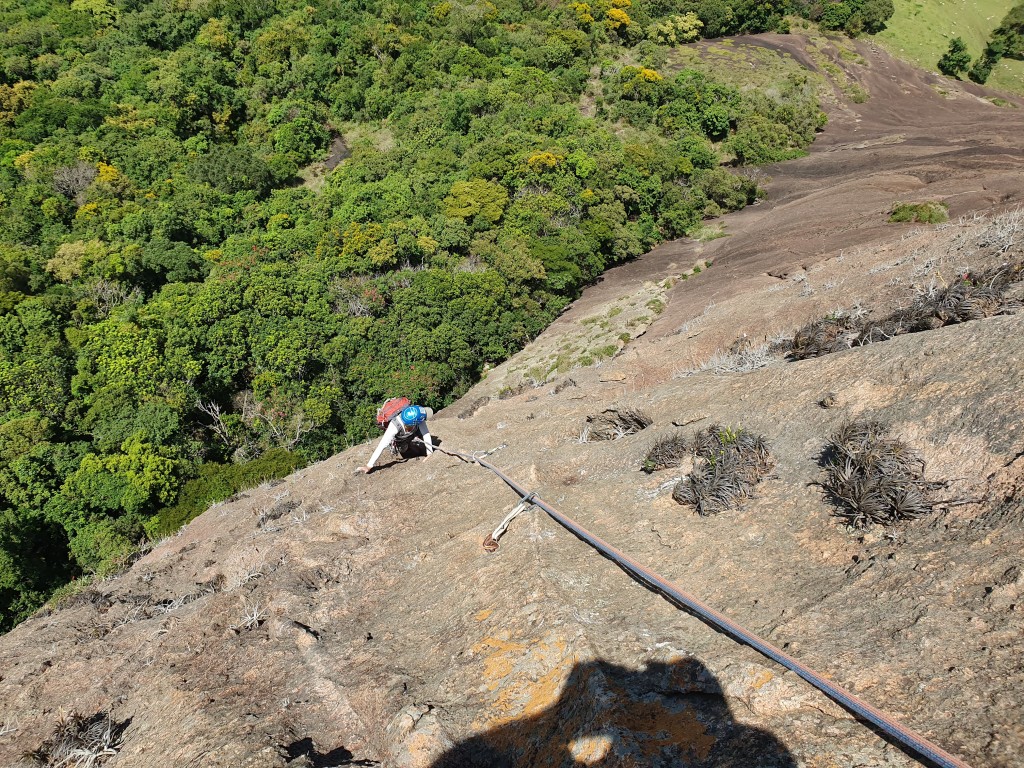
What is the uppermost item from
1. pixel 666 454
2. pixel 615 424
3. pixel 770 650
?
pixel 770 650

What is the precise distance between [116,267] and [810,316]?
43505 mm

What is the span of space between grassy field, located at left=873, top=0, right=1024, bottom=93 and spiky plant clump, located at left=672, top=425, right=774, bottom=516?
7865 centimetres

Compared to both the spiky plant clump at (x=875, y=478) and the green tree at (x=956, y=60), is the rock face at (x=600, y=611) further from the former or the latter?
the green tree at (x=956, y=60)

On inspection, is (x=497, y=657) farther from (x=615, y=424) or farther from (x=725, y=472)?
(x=615, y=424)

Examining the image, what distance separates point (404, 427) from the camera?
34.5 ft

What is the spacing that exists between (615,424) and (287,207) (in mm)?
50147

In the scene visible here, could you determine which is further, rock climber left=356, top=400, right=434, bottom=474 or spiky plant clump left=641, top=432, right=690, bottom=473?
rock climber left=356, top=400, right=434, bottom=474

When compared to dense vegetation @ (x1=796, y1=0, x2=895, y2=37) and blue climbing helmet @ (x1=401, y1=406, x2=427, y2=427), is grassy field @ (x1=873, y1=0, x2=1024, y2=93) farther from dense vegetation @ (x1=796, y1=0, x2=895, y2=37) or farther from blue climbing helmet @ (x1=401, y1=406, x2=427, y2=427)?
blue climbing helmet @ (x1=401, y1=406, x2=427, y2=427)

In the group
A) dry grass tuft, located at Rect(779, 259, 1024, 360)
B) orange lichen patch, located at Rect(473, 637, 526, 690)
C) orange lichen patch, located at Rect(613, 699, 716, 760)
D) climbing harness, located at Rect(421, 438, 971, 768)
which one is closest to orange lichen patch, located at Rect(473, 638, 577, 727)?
orange lichen patch, located at Rect(473, 637, 526, 690)

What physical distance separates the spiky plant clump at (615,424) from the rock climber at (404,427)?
273cm

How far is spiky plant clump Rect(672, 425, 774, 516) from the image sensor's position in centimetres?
656

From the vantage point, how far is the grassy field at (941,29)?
210ft

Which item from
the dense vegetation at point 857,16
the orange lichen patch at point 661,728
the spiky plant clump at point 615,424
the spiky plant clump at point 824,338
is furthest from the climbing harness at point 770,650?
the dense vegetation at point 857,16

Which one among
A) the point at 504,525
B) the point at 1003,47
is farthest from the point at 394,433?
the point at 1003,47
